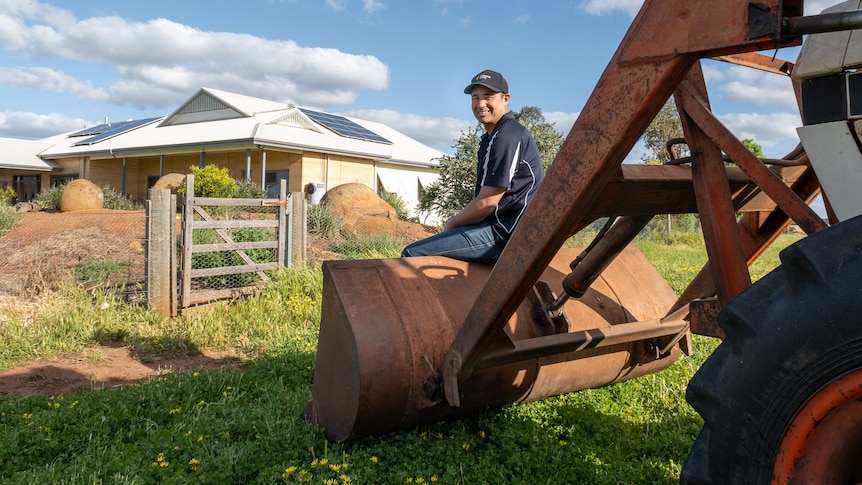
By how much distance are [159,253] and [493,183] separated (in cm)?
591

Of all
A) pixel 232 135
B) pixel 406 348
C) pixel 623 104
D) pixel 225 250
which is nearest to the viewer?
pixel 623 104

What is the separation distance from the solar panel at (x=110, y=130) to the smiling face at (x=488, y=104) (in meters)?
31.6

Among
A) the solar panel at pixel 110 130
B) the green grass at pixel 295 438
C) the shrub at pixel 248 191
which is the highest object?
the solar panel at pixel 110 130

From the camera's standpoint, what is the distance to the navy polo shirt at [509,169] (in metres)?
3.60

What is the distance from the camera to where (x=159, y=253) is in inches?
320

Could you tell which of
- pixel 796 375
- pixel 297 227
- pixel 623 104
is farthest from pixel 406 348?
pixel 297 227

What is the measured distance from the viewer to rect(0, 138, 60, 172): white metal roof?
3123 cm

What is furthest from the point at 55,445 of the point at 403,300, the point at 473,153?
the point at 473,153

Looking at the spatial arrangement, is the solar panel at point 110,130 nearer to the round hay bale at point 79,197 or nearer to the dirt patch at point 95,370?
the round hay bale at point 79,197

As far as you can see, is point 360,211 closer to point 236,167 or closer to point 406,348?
point 236,167

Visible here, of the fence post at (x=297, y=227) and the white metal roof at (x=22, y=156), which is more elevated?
the white metal roof at (x=22, y=156)

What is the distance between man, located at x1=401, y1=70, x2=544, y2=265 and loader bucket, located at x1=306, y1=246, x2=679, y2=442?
5.0 inches

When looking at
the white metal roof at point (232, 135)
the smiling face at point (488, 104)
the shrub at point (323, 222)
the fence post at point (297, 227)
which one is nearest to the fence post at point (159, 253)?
the fence post at point (297, 227)

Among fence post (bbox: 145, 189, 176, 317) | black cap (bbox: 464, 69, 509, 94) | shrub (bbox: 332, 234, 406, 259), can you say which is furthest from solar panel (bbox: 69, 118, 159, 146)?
black cap (bbox: 464, 69, 509, 94)
